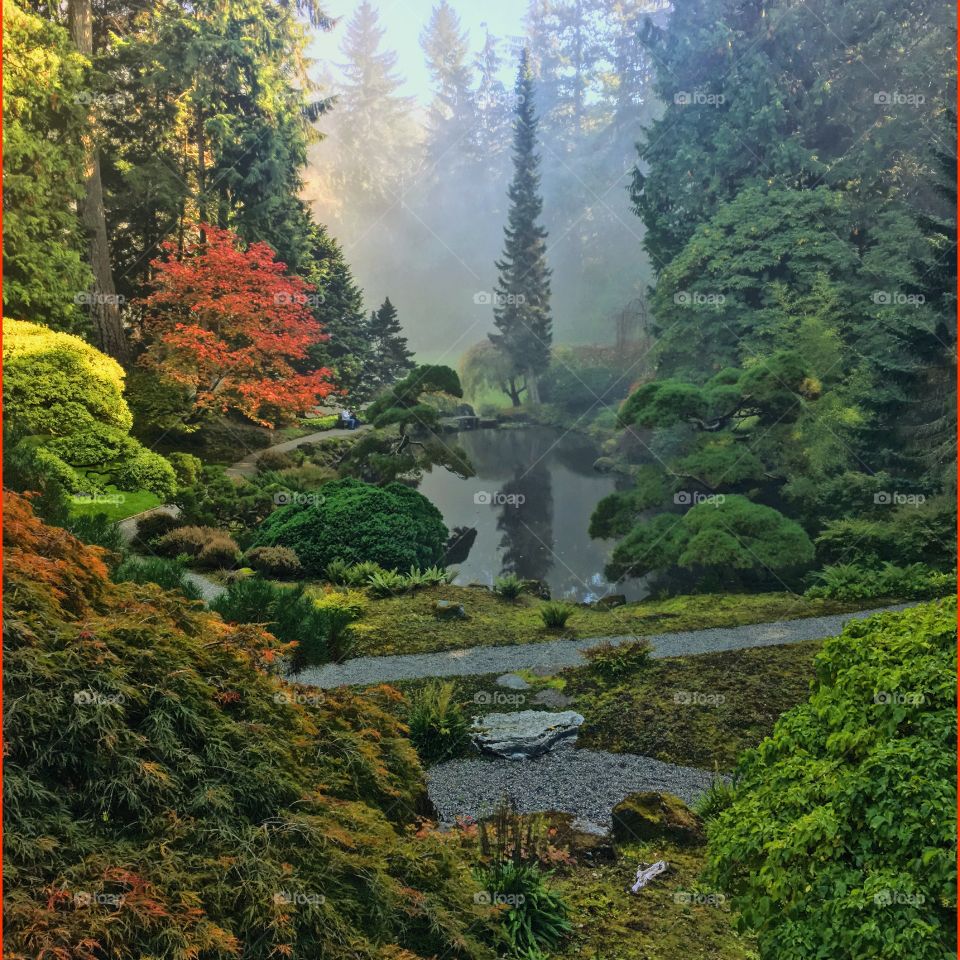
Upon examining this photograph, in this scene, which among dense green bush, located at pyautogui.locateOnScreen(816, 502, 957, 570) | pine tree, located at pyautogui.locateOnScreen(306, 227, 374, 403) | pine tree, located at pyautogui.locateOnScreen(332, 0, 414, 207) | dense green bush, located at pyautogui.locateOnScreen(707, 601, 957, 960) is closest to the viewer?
dense green bush, located at pyautogui.locateOnScreen(707, 601, 957, 960)

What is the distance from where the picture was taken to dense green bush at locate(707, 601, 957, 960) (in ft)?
7.17

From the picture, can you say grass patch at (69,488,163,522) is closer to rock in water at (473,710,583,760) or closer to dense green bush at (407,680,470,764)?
dense green bush at (407,680,470,764)

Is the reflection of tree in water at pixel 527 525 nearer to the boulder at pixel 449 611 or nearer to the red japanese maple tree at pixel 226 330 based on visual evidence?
the boulder at pixel 449 611

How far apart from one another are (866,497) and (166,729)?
37.0 feet

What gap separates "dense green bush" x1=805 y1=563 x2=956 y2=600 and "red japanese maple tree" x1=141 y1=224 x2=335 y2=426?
785 centimetres

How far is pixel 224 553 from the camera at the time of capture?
396 inches

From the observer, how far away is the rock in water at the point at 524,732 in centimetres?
587

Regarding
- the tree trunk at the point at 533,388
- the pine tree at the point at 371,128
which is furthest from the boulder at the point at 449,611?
the pine tree at the point at 371,128

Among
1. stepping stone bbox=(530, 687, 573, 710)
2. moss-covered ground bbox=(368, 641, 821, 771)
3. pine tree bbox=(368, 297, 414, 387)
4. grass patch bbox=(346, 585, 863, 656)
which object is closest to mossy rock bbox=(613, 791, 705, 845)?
moss-covered ground bbox=(368, 641, 821, 771)

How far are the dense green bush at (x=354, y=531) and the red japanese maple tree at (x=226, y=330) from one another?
2.49 m

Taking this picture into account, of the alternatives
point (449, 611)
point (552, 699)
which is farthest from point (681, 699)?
point (449, 611)

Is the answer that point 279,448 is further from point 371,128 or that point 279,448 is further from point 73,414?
point 371,128

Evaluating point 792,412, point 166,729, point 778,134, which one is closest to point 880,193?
point 778,134

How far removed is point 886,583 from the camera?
31.7 ft
